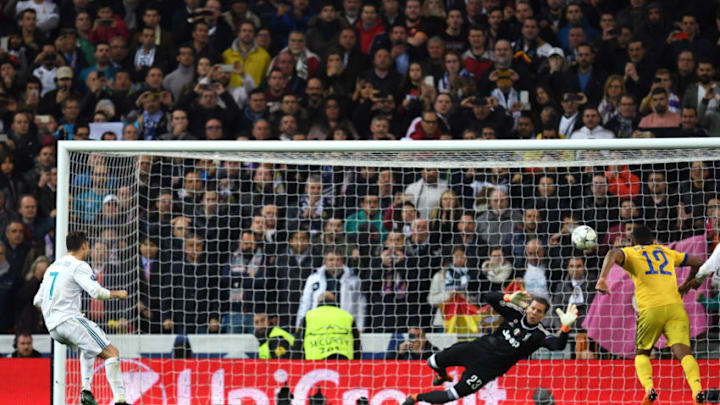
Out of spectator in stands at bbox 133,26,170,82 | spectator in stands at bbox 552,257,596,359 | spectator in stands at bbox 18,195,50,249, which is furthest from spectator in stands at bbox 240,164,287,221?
spectator in stands at bbox 552,257,596,359

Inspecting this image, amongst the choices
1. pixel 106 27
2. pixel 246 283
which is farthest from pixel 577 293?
pixel 106 27

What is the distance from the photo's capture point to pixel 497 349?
28.5 feet

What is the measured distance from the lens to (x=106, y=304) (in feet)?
33.6

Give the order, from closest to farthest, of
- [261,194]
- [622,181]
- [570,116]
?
1. [622,181]
2. [261,194]
3. [570,116]

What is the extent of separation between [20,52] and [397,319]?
613 cm

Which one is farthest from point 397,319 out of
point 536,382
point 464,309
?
point 536,382

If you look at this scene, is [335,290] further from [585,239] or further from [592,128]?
[592,128]

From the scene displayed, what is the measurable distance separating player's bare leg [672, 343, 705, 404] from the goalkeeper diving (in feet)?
3.68

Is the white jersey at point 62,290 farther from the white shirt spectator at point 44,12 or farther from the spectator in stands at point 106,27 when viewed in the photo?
the white shirt spectator at point 44,12

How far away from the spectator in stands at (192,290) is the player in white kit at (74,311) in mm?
1750

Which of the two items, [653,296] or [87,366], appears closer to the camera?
[87,366]

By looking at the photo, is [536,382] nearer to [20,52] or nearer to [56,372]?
[56,372]

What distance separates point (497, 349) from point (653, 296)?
1.38 meters

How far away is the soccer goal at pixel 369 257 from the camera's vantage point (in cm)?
946
